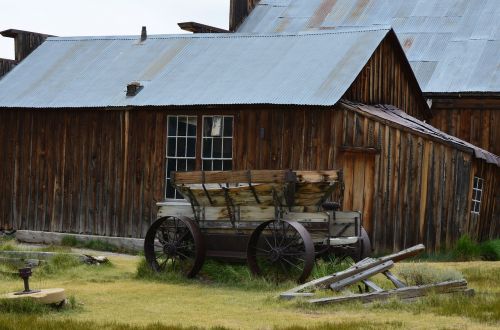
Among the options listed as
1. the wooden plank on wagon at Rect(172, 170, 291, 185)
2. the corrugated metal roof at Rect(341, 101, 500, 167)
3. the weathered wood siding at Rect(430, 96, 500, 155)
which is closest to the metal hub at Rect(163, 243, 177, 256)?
the wooden plank on wagon at Rect(172, 170, 291, 185)

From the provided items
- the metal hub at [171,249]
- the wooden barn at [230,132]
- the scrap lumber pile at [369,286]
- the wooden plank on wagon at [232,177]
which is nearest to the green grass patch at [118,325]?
the scrap lumber pile at [369,286]

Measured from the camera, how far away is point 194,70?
25.1m

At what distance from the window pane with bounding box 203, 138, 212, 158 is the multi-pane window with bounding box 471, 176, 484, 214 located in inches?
234

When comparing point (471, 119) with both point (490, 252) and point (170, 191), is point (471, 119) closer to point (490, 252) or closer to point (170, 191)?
point (490, 252)

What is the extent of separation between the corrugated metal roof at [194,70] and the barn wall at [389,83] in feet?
2.33

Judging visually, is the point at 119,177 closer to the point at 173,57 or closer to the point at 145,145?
the point at 145,145

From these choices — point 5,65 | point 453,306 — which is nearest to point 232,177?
point 453,306

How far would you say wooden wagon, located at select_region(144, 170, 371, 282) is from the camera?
16.8m

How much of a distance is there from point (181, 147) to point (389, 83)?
201 inches

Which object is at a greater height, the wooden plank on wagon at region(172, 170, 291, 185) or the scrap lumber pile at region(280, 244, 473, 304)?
the wooden plank on wagon at region(172, 170, 291, 185)

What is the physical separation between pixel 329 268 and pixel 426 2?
18.3m

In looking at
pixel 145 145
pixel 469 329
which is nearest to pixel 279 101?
pixel 145 145

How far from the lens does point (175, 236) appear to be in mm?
18141

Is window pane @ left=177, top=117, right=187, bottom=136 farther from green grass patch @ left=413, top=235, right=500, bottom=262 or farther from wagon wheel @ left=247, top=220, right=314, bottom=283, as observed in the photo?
wagon wheel @ left=247, top=220, right=314, bottom=283
